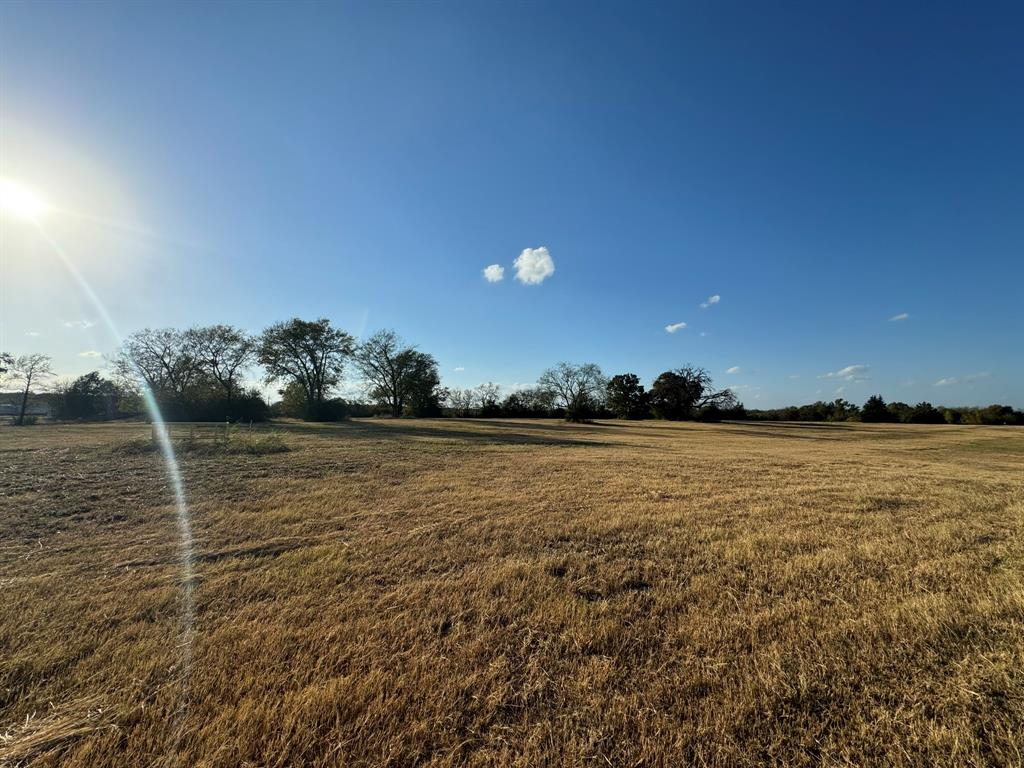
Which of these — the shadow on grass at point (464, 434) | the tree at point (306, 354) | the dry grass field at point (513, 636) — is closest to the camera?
the dry grass field at point (513, 636)

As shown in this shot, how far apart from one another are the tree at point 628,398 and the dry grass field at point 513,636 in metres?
53.1

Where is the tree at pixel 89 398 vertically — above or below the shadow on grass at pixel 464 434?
above

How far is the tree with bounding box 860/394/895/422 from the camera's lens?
163 feet

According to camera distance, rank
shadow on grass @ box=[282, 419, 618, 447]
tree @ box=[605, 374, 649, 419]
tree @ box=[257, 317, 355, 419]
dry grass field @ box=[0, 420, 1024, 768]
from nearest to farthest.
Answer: dry grass field @ box=[0, 420, 1024, 768] < shadow on grass @ box=[282, 419, 618, 447] < tree @ box=[257, 317, 355, 419] < tree @ box=[605, 374, 649, 419]

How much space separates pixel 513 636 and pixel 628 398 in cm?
5874

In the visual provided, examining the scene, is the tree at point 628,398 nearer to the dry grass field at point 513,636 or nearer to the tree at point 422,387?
the tree at point 422,387

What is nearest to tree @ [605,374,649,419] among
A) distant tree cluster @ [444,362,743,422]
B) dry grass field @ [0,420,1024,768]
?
distant tree cluster @ [444,362,743,422]

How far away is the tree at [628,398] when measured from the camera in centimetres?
5853

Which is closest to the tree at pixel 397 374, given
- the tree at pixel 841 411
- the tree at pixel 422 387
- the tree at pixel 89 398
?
the tree at pixel 422 387

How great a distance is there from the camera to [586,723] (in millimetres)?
2156

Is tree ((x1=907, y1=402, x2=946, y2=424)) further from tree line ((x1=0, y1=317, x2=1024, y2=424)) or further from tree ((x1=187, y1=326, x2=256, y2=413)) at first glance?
tree ((x1=187, y1=326, x2=256, y2=413))

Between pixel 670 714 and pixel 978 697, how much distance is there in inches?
76.3

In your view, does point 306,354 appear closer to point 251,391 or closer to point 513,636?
point 251,391

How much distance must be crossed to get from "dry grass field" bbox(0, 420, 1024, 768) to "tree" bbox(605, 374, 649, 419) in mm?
53109
